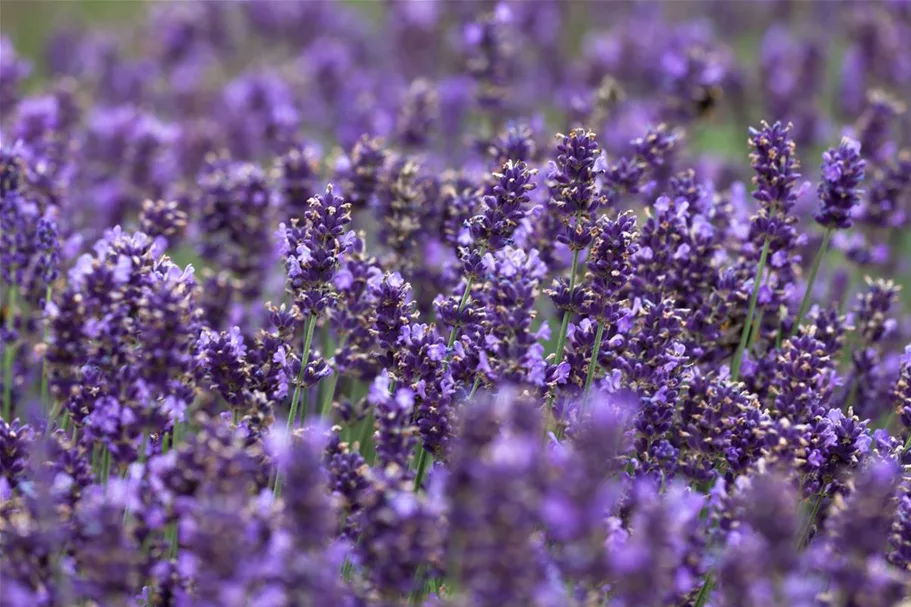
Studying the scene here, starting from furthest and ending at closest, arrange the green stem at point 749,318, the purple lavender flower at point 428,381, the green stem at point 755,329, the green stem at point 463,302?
the green stem at point 755,329, the green stem at point 749,318, the green stem at point 463,302, the purple lavender flower at point 428,381

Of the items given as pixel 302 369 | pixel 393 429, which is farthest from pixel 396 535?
pixel 302 369

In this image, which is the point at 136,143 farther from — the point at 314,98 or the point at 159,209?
the point at 314,98

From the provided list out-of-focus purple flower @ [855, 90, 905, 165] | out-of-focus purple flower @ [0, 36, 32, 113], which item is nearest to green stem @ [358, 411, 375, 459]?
out-of-focus purple flower @ [855, 90, 905, 165]

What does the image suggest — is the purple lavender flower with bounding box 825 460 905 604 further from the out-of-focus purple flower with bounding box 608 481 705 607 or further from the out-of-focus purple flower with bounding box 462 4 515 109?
the out-of-focus purple flower with bounding box 462 4 515 109

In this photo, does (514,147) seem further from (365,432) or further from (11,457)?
(11,457)

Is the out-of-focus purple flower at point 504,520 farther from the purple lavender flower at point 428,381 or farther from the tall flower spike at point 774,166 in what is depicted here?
the tall flower spike at point 774,166

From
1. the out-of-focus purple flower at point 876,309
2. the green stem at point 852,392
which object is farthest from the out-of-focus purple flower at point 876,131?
the green stem at point 852,392

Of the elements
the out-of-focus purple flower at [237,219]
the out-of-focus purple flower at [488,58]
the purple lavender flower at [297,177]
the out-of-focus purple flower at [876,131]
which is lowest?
the out-of-focus purple flower at [237,219]

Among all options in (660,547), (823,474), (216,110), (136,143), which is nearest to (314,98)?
(216,110)

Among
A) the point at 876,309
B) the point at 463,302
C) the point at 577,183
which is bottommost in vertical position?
the point at 463,302
